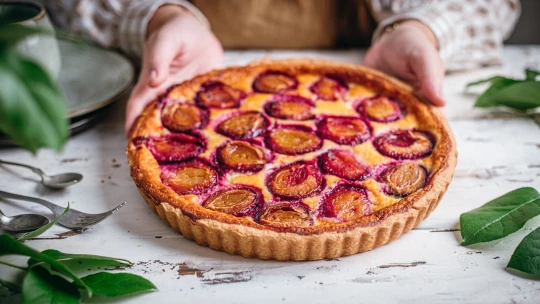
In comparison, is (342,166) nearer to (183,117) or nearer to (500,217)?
(500,217)

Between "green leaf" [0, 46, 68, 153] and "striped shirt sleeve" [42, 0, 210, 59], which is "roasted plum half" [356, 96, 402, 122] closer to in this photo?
"striped shirt sleeve" [42, 0, 210, 59]

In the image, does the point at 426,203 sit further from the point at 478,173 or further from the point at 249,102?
the point at 249,102

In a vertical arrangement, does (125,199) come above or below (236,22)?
below

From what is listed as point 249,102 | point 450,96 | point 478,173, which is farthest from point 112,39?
point 478,173

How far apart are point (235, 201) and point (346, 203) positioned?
0.28 meters

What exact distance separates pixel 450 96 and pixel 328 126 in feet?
2.09

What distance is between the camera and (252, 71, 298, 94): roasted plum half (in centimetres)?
189

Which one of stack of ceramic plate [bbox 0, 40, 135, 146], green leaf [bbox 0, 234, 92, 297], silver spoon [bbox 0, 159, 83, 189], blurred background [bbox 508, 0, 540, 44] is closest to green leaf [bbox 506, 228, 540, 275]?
green leaf [bbox 0, 234, 92, 297]

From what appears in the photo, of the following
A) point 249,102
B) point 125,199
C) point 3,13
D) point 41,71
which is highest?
point 41,71

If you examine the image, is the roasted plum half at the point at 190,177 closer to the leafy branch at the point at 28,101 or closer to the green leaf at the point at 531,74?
the leafy branch at the point at 28,101

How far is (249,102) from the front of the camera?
1.84m

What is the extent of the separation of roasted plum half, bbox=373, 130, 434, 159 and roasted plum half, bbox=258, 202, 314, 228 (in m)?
0.37

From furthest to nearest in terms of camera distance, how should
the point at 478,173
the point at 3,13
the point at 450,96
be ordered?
the point at 450,96
the point at 3,13
the point at 478,173

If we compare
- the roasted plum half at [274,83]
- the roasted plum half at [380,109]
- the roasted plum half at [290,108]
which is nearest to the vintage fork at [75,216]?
the roasted plum half at [290,108]
